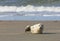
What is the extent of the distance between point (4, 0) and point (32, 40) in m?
14.2

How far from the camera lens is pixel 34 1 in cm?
2061

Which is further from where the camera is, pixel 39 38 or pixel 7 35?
pixel 7 35

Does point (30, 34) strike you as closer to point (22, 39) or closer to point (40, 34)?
point (40, 34)

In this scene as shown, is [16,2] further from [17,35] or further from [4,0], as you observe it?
[17,35]

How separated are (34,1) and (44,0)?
0.78 m

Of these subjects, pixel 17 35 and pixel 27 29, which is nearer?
pixel 17 35

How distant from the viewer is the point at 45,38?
627 cm

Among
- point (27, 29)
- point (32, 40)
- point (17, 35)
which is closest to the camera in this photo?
point (32, 40)

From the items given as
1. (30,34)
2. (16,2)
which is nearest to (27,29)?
(30,34)

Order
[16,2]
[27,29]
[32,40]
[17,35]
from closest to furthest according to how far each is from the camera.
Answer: [32,40] < [17,35] < [27,29] < [16,2]

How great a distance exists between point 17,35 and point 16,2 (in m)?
12.9

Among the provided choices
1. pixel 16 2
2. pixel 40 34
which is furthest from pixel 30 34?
pixel 16 2

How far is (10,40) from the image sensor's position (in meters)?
6.05

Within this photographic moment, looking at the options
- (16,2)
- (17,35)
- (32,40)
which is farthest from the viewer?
(16,2)
